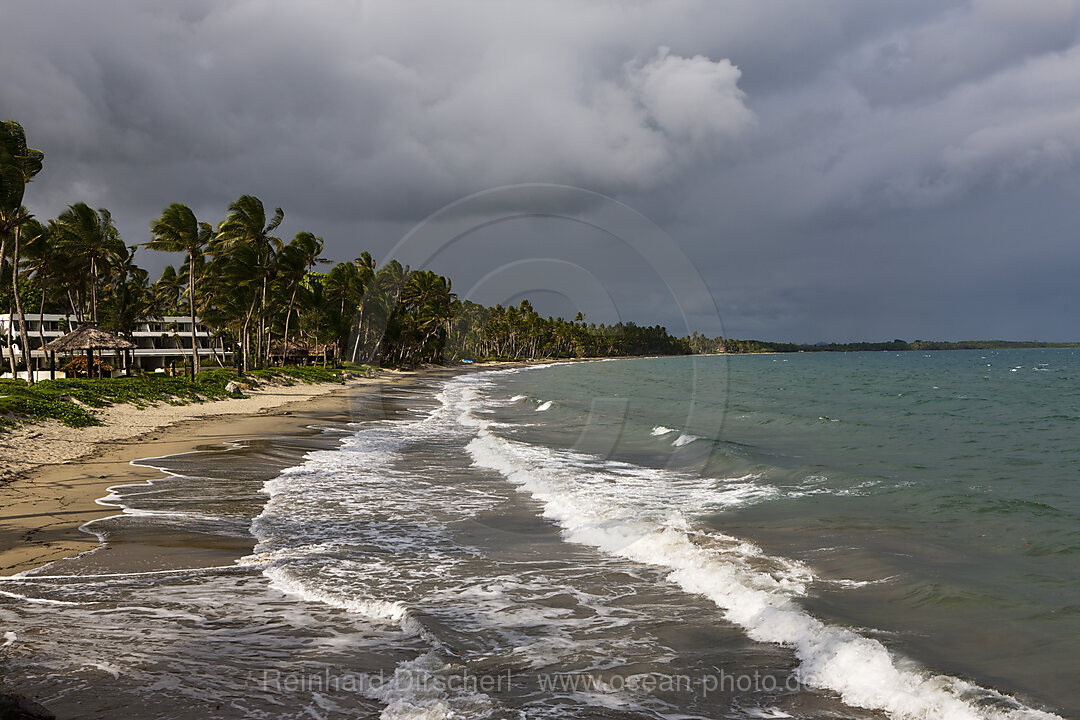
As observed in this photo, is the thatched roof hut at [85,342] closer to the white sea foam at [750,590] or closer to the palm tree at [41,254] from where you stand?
the palm tree at [41,254]

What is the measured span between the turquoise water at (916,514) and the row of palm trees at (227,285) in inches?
1048

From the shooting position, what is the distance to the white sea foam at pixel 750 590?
238 inches

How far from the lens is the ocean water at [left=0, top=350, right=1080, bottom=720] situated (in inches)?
234

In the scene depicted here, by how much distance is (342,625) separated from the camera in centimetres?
744

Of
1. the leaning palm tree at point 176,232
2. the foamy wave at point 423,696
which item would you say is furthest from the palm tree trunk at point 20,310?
the foamy wave at point 423,696

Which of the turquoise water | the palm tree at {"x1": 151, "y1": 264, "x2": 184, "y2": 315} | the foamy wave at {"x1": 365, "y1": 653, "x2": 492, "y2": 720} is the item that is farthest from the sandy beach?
the palm tree at {"x1": 151, "y1": 264, "x2": 184, "y2": 315}

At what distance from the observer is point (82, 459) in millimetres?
17469

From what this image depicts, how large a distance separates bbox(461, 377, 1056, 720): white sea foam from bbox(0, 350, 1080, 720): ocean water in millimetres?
36

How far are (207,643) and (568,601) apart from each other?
158 inches

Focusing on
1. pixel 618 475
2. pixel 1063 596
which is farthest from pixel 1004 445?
pixel 1063 596

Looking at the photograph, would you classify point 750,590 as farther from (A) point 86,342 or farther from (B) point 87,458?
(A) point 86,342

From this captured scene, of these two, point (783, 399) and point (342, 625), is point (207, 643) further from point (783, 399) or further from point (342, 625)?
point (783, 399)

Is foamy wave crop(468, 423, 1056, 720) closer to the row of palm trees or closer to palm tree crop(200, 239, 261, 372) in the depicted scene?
the row of palm trees

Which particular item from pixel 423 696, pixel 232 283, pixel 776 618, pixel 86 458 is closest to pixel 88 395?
pixel 86 458
